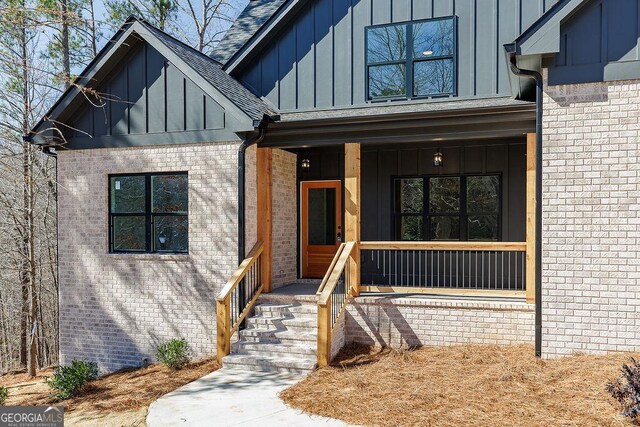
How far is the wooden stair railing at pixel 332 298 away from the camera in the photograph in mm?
7324

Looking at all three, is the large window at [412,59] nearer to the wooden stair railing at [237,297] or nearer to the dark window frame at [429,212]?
the dark window frame at [429,212]

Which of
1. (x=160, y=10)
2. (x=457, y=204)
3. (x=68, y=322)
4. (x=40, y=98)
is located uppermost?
(x=160, y=10)

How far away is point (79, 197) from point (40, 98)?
6.57 m

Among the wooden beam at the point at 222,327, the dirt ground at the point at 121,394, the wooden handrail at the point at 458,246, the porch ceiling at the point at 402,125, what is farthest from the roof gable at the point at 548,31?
the dirt ground at the point at 121,394

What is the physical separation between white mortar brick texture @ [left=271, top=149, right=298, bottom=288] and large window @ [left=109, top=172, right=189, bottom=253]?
5.89 feet

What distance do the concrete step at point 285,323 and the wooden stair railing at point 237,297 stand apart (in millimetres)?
219

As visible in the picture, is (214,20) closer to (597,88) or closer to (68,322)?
(68,322)

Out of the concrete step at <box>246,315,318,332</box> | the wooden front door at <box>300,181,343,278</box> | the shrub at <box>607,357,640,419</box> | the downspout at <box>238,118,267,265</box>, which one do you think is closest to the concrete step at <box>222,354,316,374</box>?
the concrete step at <box>246,315,318,332</box>

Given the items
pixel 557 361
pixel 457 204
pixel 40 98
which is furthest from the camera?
pixel 40 98

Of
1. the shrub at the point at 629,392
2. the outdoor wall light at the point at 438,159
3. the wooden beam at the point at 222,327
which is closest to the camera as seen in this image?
the shrub at the point at 629,392

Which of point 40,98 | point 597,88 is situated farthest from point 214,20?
point 597,88

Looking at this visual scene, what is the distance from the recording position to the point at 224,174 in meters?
8.66

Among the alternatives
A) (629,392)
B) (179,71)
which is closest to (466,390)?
(629,392)

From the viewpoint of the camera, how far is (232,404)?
595 cm
